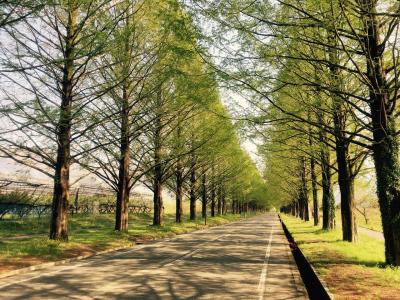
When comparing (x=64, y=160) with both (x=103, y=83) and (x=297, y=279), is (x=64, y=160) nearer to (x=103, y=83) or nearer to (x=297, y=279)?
(x=103, y=83)

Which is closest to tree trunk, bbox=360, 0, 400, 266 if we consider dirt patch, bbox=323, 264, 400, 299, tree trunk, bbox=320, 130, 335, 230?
dirt patch, bbox=323, 264, 400, 299

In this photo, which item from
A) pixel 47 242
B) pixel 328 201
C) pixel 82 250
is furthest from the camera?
pixel 328 201

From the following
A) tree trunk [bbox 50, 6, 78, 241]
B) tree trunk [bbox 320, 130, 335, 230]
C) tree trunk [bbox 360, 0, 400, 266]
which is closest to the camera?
tree trunk [bbox 360, 0, 400, 266]

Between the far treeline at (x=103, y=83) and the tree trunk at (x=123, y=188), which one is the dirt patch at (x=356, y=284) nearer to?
the far treeline at (x=103, y=83)

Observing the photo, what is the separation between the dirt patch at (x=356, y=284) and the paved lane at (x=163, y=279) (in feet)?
2.59

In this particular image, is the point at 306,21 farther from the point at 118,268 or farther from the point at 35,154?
the point at 35,154

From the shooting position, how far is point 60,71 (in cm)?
1569

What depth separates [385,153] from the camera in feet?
34.1

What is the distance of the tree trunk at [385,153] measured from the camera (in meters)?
10.1

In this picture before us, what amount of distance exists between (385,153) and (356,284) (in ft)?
12.3

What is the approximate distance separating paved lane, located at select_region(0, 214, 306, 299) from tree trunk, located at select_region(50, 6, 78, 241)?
2.54 metres

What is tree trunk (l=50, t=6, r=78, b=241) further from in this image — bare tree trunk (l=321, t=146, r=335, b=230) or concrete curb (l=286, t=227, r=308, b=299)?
bare tree trunk (l=321, t=146, r=335, b=230)

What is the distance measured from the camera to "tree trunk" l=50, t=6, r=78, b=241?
14867mm

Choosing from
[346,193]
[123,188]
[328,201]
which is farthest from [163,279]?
[328,201]
